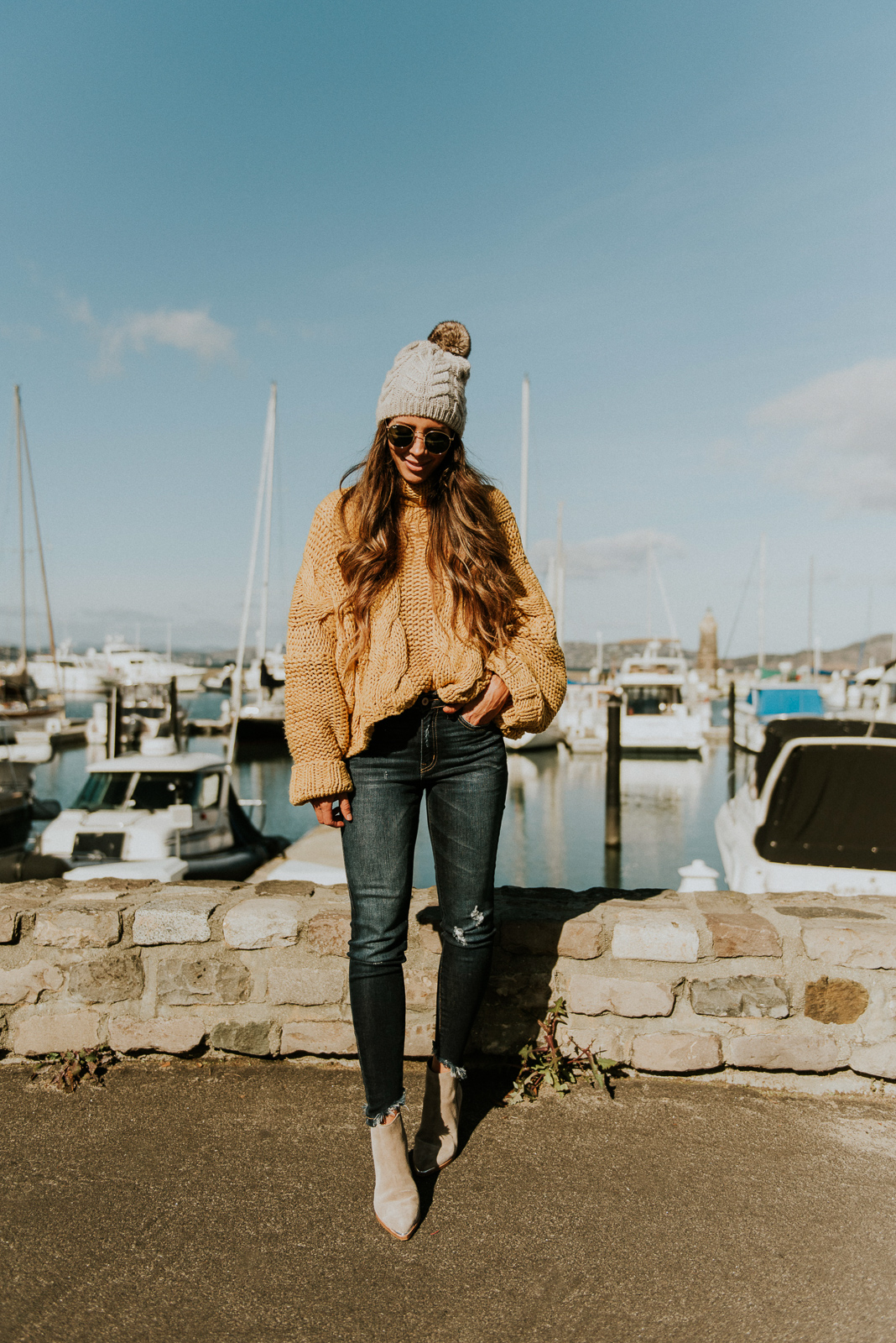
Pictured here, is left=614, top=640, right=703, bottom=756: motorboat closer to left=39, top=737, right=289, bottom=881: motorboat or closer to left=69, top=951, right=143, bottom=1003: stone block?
left=39, top=737, right=289, bottom=881: motorboat

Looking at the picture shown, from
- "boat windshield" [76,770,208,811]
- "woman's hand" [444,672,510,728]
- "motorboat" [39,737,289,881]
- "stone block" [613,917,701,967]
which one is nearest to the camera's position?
Answer: "woman's hand" [444,672,510,728]

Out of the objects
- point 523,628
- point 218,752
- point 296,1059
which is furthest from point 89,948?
point 218,752

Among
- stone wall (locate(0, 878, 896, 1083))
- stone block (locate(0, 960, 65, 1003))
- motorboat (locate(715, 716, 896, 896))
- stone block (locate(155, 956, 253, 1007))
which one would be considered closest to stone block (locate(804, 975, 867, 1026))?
stone wall (locate(0, 878, 896, 1083))

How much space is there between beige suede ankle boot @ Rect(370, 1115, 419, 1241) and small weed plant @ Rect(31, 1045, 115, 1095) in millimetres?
1124

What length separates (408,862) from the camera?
2.17 meters

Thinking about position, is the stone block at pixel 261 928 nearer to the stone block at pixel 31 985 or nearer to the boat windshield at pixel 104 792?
the stone block at pixel 31 985

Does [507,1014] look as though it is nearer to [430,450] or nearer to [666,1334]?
[666,1334]

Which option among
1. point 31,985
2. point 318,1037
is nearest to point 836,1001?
point 318,1037

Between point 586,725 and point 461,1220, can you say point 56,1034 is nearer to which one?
point 461,1220

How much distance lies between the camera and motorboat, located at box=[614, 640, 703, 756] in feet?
109

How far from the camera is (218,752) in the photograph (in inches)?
1623

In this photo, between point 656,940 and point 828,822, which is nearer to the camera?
point 656,940

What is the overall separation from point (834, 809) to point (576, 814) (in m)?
17.1

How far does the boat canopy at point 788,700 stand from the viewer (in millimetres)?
33156
